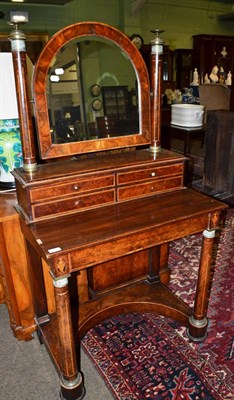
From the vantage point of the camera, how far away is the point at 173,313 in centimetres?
187

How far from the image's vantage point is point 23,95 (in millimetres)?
1316

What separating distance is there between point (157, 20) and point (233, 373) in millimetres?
7338

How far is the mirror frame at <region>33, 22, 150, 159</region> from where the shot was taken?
1.37 m

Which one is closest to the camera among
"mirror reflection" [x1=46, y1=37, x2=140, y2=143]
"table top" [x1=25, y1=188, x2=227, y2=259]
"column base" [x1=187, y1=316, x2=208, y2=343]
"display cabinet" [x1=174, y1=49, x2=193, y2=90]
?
"table top" [x1=25, y1=188, x2=227, y2=259]

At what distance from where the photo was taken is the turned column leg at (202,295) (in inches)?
63.1

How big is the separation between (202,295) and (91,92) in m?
1.13

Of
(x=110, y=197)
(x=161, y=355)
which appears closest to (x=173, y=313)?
(x=161, y=355)

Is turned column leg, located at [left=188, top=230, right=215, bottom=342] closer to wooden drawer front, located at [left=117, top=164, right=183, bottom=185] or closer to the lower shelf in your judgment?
the lower shelf

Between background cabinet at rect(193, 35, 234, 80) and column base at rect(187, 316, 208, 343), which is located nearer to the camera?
column base at rect(187, 316, 208, 343)

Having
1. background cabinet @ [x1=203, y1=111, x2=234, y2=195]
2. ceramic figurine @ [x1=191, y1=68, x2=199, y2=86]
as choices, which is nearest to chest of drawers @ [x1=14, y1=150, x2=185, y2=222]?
background cabinet @ [x1=203, y1=111, x2=234, y2=195]

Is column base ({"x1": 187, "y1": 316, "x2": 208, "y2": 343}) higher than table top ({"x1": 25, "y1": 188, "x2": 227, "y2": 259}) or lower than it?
lower

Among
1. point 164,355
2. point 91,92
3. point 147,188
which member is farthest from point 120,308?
point 91,92

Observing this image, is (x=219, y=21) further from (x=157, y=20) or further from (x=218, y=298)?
(x=218, y=298)

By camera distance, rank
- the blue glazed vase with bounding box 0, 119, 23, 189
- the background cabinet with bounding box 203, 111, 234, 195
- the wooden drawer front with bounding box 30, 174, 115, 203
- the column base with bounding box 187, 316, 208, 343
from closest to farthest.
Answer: the wooden drawer front with bounding box 30, 174, 115, 203
the blue glazed vase with bounding box 0, 119, 23, 189
the column base with bounding box 187, 316, 208, 343
the background cabinet with bounding box 203, 111, 234, 195
